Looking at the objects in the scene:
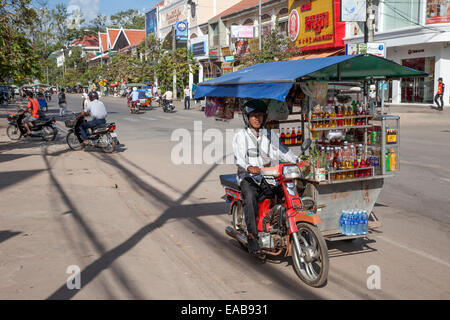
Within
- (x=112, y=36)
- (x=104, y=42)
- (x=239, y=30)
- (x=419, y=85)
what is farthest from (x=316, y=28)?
(x=104, y=42)

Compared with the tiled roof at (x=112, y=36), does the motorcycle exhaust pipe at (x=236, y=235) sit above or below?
below

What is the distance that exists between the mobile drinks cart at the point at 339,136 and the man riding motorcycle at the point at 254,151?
21 centimetres

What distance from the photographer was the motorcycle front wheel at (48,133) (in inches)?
683

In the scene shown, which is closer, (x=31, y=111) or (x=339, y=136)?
(x=339, y=136)

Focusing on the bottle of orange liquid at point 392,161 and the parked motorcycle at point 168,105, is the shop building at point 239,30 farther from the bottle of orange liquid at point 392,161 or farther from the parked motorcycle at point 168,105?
the bottle of orange liquid at point 392,161

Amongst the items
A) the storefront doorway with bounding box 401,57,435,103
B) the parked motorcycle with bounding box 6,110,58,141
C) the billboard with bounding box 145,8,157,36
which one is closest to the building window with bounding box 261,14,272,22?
the storefront doorway with bounding box 401,57,435,103

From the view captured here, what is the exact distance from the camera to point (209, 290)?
448 cm

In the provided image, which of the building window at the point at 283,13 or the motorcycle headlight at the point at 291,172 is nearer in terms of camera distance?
the motorcycle headlight at the point at 291,172

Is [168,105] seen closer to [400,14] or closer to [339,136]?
[400,14]

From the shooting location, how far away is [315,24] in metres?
34.8

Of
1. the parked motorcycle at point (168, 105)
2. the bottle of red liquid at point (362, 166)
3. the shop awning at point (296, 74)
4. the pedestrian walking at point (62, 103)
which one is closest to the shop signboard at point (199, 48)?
the parked motorcycle at point (168, 105)

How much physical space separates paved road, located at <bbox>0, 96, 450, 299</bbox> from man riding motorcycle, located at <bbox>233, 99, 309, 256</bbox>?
81 centimetres

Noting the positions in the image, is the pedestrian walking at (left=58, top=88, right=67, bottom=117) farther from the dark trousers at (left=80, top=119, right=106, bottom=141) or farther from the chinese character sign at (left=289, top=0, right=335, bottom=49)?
the chinese character sign at (left=289, top=0, right=335, bottom=49)

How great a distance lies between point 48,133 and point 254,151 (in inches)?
549
